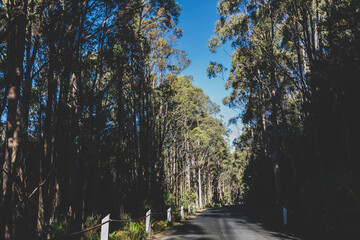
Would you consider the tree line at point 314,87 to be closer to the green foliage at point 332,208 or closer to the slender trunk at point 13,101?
the green foliage at point 332,208

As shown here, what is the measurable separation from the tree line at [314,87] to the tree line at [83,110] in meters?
5.06

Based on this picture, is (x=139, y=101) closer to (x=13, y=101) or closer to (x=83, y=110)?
(x=83, y=110)

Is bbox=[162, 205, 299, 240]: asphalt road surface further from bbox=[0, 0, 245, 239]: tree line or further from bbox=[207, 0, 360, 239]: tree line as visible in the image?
A: bbox=[0, 0, 245, 239]: tree line

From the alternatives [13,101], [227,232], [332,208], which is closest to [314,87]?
[332,208]

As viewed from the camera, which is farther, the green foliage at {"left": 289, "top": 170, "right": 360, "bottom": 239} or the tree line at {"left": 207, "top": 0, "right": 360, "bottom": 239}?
the tree line at {"left": 207, "top": 0, "right": 360, "bottom": 239}

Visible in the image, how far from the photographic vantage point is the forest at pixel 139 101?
7113 millimetres

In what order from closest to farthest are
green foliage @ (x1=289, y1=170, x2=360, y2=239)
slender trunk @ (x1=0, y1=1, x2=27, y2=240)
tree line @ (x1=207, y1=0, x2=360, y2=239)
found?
slender trunk @ (x1=0, y1=1, x2=27, y2=240)
green foliage @ (x1=289, y1=170, x2=360, y2=239)
tree line @ (x1=207, y1=0, x2=360, y2=239)

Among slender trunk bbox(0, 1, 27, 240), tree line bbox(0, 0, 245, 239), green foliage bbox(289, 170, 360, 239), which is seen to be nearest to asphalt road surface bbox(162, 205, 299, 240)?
green foliage bbox(289, 170, 360, 239)

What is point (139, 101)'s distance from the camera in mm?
15727

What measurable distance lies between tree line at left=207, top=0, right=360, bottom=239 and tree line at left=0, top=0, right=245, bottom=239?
16.6ft

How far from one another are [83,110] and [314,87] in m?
13.6

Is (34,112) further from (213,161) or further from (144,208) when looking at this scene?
(213,161)

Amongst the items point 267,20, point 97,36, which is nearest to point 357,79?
point 267,20

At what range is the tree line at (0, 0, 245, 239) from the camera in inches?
236
